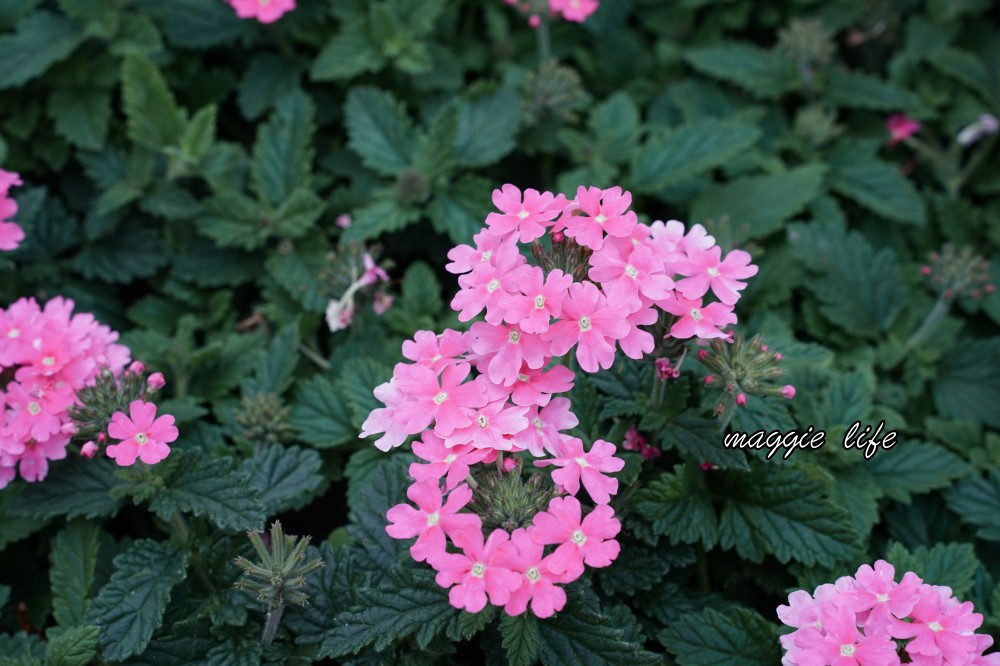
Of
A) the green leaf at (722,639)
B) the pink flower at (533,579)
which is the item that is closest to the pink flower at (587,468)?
the pink flower at (533,579)

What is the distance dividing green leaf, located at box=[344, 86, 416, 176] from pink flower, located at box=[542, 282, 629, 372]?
5.08 ft

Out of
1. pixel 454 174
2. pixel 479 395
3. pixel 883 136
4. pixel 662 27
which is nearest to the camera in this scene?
pixel 479 395

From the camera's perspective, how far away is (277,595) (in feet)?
6.18

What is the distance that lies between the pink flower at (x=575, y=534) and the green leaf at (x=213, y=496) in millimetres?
699

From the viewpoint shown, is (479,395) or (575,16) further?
(575,16)

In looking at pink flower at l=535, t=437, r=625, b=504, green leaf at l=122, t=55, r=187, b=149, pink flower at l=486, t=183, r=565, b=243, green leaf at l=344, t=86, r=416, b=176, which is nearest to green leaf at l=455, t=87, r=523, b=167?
green leaf at l=344, t=86, r=416, b=176

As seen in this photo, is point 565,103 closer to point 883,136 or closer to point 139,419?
point 883,136

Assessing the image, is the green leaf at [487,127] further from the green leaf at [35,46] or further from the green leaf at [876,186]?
the green leaf at [35,46]

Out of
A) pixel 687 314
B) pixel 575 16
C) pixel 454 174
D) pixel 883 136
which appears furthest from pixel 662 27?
pixel 687 314

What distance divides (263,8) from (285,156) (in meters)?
0.55

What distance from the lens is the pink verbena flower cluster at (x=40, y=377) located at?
2.12 meters

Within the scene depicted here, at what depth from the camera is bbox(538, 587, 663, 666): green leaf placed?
1.80 m

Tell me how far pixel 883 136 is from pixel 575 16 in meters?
1.37

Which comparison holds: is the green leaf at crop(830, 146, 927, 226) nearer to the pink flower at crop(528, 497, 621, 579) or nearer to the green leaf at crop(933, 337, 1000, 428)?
the green leaf at crop(933, 337, 1000, 428)
